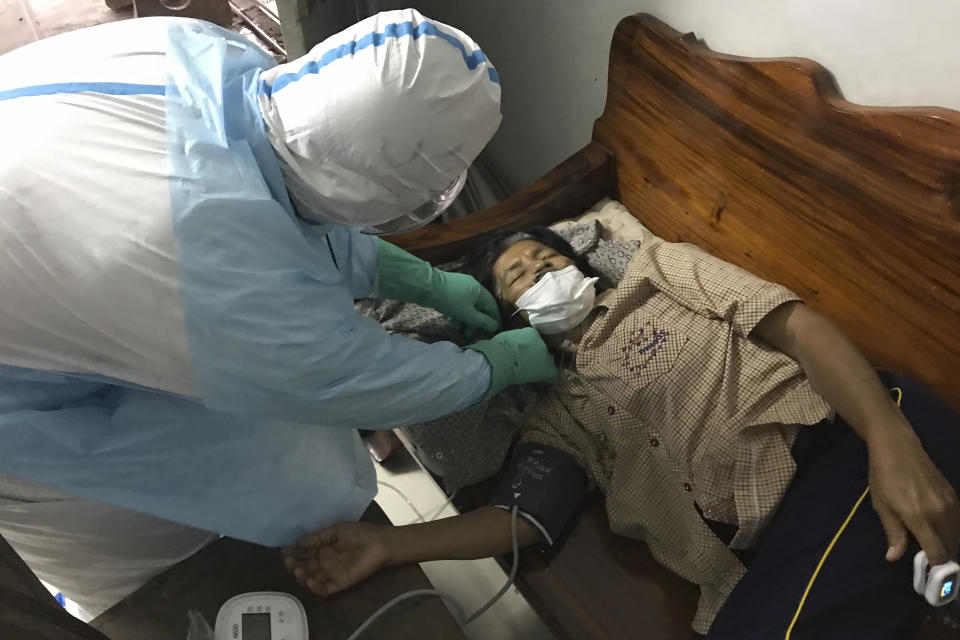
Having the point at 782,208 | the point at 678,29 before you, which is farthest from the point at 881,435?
the point at 678,29

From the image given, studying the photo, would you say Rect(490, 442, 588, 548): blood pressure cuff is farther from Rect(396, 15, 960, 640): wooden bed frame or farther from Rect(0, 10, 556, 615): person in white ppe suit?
Rect(0, 10, 556, 615): person in white ppe suit

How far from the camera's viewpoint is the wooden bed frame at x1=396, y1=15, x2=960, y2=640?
99 centimetres

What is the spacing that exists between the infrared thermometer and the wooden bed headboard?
289 mm

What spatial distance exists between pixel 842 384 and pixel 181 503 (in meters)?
0.92

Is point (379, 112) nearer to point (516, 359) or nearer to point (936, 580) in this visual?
point (516, 359)

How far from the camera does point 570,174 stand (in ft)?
5.04

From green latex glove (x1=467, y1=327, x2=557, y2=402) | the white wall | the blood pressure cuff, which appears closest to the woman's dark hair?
green latex glove (x1=467, y1=327, x2=557, y2=402)

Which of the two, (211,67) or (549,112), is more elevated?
(211,67)

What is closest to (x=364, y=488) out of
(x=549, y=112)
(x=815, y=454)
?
(x=815, y=454)

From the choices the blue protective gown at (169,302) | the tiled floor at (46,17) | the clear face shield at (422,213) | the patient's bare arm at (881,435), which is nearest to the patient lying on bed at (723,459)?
the patient's bare arm at (881,435)

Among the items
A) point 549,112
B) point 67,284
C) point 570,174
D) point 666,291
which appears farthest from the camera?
point 549,112

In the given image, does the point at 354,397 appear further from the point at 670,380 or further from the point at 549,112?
the point at 549,112

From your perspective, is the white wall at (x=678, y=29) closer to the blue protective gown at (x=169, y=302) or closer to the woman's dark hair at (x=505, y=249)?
the woman's dark hair at (x=505, y=249)

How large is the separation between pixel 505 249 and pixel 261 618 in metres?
0.76
